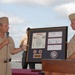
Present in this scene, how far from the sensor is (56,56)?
193 inches

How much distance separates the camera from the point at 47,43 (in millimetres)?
4992

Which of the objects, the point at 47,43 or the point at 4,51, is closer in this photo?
the point at 4,51

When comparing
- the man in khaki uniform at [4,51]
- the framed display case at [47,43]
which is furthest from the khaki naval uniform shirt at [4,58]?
the framed display case at [47,43]

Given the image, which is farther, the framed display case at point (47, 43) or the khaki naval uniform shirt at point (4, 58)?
the framed display case at point (47, 43)

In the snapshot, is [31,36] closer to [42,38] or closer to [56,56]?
[42,38]

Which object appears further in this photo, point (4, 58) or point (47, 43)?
point (47, 43)

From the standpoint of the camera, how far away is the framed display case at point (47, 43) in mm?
4891

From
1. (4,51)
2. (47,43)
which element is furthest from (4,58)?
(47,43)

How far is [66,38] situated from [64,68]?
1543 mm

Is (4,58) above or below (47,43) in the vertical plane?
below

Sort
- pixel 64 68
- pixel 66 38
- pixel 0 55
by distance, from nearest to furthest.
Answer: pixel 64 68, pixel 0 55, pixel 66 38

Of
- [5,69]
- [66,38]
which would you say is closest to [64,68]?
[5,69]

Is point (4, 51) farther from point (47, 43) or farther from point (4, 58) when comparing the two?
point (47, 43)

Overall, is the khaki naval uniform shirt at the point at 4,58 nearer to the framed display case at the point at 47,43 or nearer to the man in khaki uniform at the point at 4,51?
the man in khaki uniform at the point at 4,51
